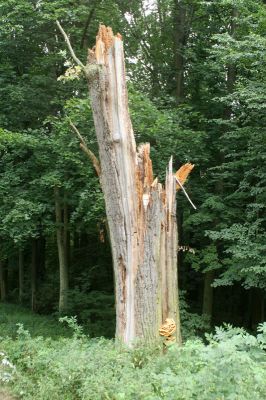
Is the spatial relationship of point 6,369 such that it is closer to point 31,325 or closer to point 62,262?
point 31,325

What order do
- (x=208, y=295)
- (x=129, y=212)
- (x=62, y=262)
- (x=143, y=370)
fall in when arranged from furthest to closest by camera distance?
(x=62, y=262) → (x=208, y=295) → (x=129, y=212) → (x=143, y=370)

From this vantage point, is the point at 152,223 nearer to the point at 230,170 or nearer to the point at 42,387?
the point at 42,387

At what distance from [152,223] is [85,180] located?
190 inches

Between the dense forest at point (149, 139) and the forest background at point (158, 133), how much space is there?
4 cm

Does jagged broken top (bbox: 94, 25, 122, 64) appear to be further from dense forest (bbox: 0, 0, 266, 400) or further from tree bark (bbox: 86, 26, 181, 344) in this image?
dense forest (bbox: 0, 0, 266, 400)

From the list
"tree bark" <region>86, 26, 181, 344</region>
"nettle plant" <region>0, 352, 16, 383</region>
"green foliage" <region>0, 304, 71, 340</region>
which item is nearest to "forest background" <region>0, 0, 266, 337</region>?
"green foliage" <region>0, 304, 71, 340</region>

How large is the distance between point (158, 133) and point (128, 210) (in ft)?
14.8

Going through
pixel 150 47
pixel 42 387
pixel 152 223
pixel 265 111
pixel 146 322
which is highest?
pixel 150 47

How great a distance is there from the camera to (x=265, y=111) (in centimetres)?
974

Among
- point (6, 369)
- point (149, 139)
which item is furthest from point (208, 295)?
→ point (6, 369)

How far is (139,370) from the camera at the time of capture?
15.2ft

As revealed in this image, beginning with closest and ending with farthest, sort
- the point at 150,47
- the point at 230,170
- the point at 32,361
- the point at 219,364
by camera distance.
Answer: the point at 219,364 → the point at 32,361 → the point at 230,170 → the point at 150,47

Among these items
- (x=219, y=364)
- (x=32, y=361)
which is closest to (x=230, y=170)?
(x=32, y=361)

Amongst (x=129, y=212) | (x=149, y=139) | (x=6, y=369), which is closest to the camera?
(x=6, y=369)
